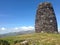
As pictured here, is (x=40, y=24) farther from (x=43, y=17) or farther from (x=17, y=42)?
(x=17, y=42)

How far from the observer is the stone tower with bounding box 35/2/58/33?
63.7 meters

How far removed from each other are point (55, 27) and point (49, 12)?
6504 millimetres

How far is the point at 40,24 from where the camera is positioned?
6419cm

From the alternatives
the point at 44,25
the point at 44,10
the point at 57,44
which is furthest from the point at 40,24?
the point at 57,44

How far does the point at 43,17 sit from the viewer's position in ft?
210

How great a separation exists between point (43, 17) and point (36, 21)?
3517 mm

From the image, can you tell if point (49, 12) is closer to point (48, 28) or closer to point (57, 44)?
point (48, 28)

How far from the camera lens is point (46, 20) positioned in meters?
64.1

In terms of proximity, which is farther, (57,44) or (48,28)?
(48,28)

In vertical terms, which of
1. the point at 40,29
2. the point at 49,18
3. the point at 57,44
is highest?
the point at 49,18

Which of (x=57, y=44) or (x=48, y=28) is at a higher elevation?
(x=48, y=28)

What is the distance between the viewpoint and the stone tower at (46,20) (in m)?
63.7

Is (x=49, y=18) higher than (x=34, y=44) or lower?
higher

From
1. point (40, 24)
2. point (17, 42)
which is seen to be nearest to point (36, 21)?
point (40, 24)
